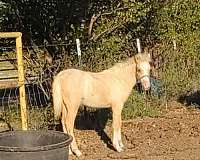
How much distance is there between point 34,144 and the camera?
5.50m

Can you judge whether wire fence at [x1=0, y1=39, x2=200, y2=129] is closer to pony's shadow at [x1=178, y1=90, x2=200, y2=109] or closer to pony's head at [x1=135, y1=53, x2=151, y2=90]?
pony's shadow at [x1=178, y1=90, x2=200, y2=109]

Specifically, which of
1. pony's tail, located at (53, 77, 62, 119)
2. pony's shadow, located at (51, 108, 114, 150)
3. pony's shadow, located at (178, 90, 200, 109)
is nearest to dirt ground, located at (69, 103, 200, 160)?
pony's shadow, located at (51, 108, 114, 150)

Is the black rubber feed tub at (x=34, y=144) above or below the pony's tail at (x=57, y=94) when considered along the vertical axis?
below

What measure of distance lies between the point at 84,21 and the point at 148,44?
Answer: 2.14 meters

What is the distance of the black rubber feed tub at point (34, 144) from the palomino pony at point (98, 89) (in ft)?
5.60

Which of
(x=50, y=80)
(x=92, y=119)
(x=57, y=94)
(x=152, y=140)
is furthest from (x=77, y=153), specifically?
(x=50, y=80)

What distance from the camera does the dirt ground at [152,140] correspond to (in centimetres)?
722

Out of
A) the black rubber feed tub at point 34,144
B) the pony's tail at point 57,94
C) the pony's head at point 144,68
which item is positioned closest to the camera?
the black rubber feed tub at point 34,144

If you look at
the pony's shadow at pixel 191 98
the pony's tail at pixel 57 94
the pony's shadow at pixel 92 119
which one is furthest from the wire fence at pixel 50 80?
the pony's tail at pixel 57 94

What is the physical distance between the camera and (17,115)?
8648 mm

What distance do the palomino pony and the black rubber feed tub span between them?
5.60ft

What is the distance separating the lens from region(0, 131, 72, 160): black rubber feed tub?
4.85 metres

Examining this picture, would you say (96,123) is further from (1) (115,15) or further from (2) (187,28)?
(2) (187,28)

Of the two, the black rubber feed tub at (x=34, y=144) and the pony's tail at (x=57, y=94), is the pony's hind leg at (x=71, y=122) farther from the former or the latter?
the black rubber feed tub at (x=34, y=144)
